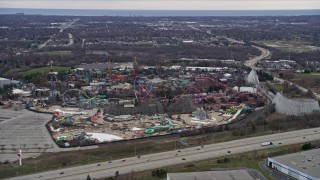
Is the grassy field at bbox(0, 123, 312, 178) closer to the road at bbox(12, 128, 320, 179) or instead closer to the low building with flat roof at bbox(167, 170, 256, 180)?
the road at bbox(12, 128, 320, 179)

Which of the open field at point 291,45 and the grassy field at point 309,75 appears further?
the open field at point 291,45

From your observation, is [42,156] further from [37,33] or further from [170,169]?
[37,33]

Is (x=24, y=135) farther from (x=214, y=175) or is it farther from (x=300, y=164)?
(x=300, y=164)

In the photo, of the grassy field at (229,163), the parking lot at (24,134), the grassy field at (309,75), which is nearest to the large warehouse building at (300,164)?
the grassy field at (229,163)

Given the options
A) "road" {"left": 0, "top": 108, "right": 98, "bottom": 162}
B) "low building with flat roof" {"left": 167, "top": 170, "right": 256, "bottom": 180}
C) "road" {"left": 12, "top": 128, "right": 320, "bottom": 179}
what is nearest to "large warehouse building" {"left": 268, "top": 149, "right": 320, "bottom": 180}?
"low building with flat roof" {"left": 167, "top": 170, "right": 256, "bottom": 180}

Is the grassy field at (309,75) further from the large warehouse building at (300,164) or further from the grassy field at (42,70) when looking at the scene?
the large warehouse building at (300,164)

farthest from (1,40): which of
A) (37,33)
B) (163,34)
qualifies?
(163,34)
